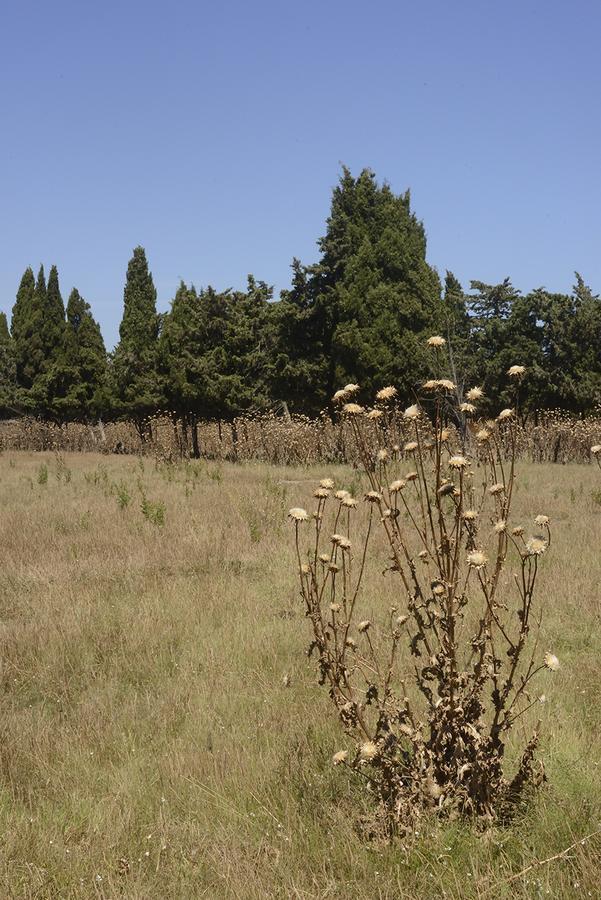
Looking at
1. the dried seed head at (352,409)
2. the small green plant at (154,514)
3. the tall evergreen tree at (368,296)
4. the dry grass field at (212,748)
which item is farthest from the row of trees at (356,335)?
the dried seed head at (352,409)

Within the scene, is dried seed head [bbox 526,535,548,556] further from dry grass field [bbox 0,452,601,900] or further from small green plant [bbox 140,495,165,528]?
small green plant [bbox 140,495,165,528]

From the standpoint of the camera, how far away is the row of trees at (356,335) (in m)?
20.4

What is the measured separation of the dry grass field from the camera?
91.7 inches

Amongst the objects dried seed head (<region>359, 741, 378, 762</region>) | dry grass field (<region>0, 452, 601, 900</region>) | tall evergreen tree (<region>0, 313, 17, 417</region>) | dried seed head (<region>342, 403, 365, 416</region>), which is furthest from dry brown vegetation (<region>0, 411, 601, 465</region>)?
dried seed head (<region>359, 741, 378, 762</region>)

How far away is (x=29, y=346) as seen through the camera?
33.6 meters

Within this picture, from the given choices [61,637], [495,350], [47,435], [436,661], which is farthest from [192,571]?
[47,435]

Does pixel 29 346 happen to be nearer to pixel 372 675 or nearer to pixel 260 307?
pixel 260 307

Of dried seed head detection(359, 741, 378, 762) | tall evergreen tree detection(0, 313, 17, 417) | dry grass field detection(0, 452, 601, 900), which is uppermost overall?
tall evergreen tree detection(0, 313, 17, 417)

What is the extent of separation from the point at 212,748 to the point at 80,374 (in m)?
31.0

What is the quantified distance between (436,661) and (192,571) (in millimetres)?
4459

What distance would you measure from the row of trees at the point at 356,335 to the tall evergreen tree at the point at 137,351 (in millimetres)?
103

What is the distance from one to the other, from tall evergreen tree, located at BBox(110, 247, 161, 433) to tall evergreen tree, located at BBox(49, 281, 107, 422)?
1.30 m

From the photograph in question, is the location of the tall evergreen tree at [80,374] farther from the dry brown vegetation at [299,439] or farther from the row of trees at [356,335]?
the dry brown vegetation at [299,439]

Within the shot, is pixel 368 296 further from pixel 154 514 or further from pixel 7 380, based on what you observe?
pixel 7 380
